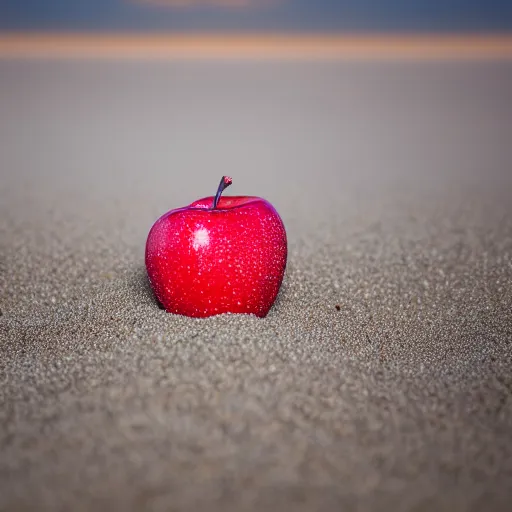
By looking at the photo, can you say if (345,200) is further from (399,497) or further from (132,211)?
(399,497)

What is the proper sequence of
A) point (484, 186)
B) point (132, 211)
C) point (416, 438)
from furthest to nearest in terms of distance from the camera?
1. point (484, 186)
2. point (132, 211)
3. point (416, 438)

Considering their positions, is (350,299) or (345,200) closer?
(350,299)

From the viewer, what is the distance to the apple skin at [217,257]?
1.50 m

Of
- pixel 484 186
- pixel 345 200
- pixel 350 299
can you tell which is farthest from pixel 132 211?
pixel 484 186

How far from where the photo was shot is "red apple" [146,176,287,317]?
1496 mm

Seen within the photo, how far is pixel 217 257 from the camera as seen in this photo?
1493 millimetres

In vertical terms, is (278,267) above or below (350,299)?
above

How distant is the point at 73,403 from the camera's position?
1.16 meters

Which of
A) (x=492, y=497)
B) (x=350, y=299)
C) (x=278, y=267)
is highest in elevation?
(x=278, y=267)

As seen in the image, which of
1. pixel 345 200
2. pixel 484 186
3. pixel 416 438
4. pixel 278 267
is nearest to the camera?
pixel 416 438

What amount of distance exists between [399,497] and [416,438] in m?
0.15

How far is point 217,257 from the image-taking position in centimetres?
149

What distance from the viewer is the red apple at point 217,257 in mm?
1496

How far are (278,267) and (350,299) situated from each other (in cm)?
39
